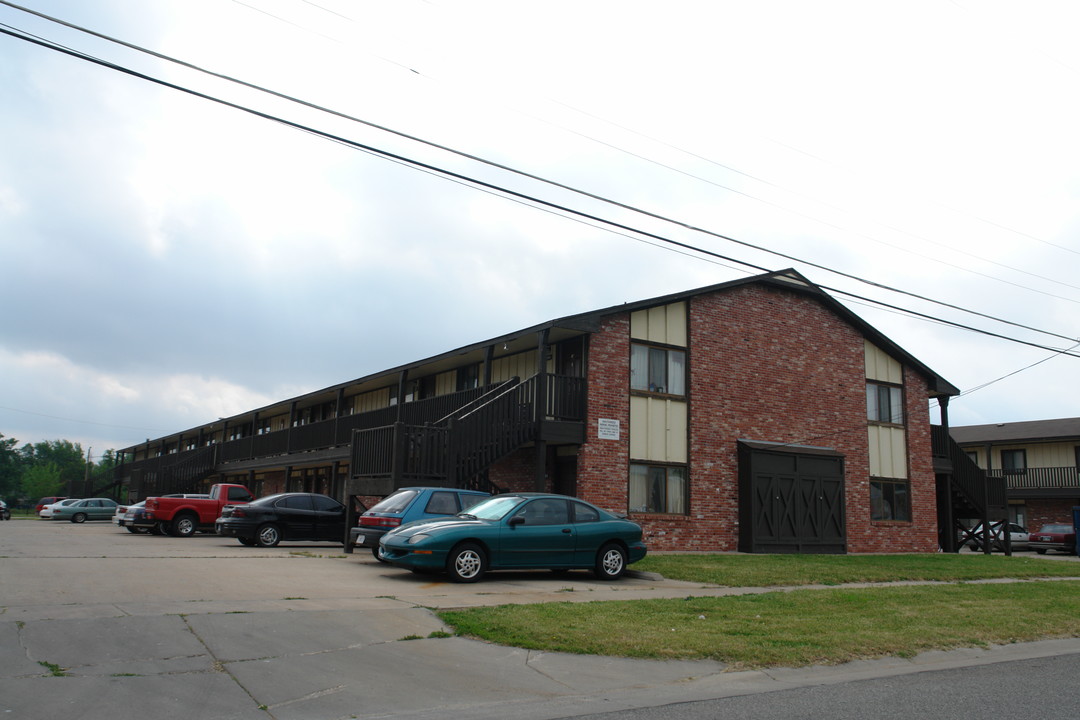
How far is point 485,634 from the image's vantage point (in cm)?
862

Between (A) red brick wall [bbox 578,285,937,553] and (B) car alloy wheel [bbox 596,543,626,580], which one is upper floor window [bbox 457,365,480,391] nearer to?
(A) red brick wall [bbox 578,285,937,553]

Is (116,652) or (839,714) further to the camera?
(116,652)

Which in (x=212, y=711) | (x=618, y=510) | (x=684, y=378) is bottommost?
(x=212, y=711)

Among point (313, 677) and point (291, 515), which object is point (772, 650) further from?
point (291, 515)

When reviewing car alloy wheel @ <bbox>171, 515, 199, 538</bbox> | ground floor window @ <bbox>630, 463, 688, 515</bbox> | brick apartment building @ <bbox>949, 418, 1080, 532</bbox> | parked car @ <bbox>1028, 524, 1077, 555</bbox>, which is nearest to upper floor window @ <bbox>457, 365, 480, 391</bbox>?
ground floor window @ <bbox>630, 463, 688, 515</bbox>

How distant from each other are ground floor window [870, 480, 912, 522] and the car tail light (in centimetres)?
1548

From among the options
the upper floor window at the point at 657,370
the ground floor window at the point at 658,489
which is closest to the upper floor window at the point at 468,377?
the upper floor window at the point at 657,370

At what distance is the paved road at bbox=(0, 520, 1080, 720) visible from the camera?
20.6 feet

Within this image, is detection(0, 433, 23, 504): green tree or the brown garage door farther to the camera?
→ detection(0, 433, 23, 504): green tree

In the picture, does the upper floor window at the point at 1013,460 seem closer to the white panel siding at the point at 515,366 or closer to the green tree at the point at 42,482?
the white panel siding at the point at 515,366

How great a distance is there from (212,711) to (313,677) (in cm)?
104

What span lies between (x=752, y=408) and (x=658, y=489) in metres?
3.76

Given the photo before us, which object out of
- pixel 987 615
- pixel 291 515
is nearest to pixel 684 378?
pixel 291 515

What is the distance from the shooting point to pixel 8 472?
4360 inches
